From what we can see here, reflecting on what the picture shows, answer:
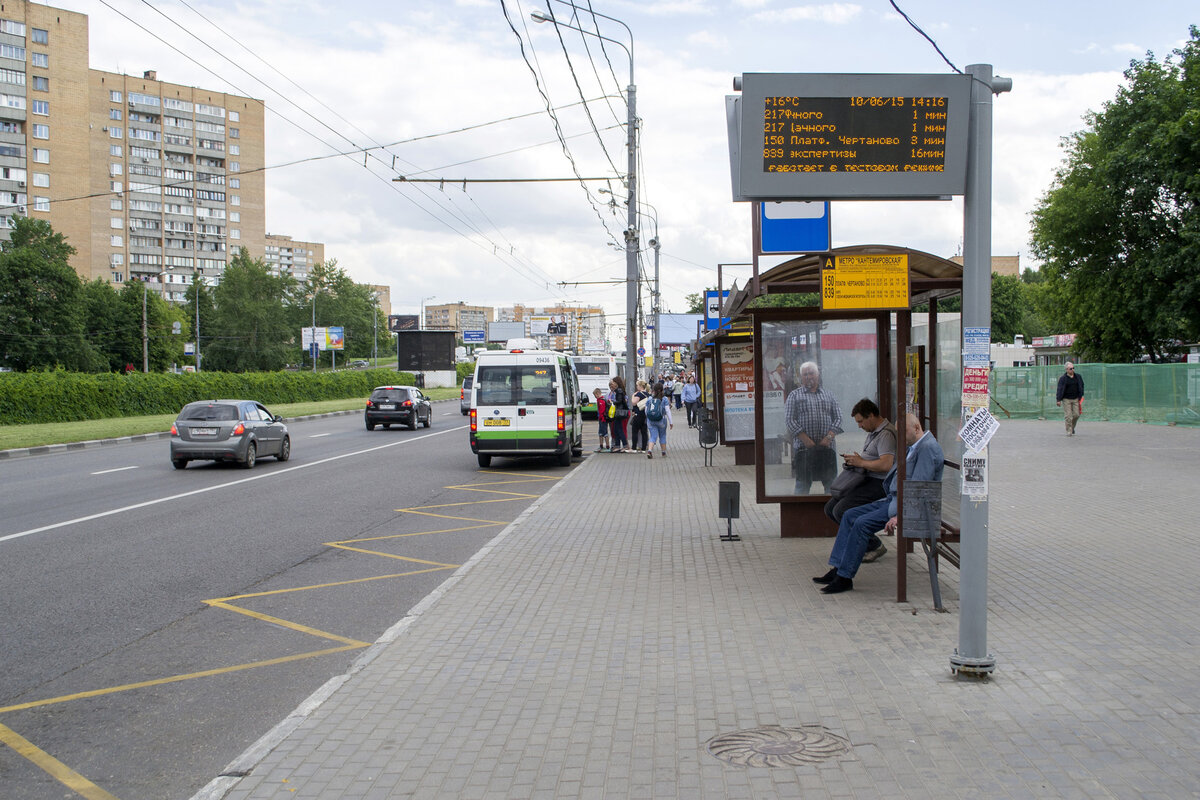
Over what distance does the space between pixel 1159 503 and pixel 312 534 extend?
419 inches

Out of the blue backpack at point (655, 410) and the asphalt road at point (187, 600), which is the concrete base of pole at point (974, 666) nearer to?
the asphalt road at point (187, 600)

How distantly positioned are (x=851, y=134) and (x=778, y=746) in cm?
394

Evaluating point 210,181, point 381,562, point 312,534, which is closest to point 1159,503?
point 381,562

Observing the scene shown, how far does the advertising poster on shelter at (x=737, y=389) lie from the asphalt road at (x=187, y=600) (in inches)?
142

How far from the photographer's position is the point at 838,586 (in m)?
7.84

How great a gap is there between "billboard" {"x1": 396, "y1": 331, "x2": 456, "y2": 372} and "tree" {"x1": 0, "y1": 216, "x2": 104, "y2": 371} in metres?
23.7

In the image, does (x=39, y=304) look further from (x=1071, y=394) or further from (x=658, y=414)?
(x=1071, y=394)

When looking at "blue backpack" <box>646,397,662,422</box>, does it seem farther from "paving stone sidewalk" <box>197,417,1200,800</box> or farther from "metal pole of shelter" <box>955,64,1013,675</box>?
"metal pole of shelter" <box>955,64,1013,675</box>

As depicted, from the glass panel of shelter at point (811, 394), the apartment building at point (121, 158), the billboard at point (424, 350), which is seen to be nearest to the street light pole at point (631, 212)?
the glass panel of shelter at point (811, 394)

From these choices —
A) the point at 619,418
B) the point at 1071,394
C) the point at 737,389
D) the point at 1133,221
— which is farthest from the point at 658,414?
the point at 1133,221

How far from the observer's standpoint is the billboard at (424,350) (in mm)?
77938

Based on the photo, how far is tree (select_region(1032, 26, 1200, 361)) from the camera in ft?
112

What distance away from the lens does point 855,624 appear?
22.5 feet

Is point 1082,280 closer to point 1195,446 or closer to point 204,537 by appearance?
point 1195,446
